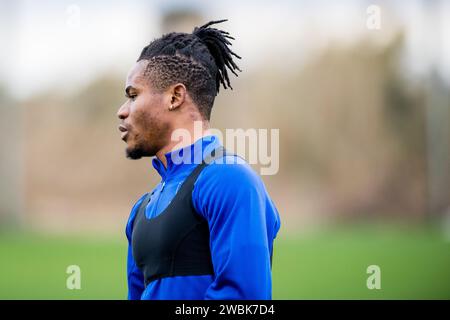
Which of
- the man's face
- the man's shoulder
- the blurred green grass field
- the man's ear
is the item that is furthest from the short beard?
the blurred green grass field

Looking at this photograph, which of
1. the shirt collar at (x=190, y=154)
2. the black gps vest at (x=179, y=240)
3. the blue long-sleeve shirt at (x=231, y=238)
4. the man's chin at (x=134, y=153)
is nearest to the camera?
the blue long-sleeve shirt at (x=231, y=238)

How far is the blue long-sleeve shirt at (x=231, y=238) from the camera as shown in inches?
113

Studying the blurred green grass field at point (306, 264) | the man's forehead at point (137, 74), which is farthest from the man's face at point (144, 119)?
the blurred green grass field at point (306, 264)

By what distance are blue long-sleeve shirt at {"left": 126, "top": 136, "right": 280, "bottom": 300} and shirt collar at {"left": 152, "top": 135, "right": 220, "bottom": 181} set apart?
0.54ft

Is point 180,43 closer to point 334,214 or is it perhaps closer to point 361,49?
point 334,214

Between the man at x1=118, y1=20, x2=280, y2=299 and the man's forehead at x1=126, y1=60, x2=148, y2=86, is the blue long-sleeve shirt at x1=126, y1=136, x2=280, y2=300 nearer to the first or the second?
the man at x1=118, y1=20, x2=280, y2=299

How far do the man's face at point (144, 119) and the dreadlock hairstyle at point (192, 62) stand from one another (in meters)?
0.06

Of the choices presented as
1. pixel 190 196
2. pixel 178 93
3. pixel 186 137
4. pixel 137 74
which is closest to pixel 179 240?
pixel 190 196

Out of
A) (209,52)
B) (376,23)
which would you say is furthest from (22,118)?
(209,52)

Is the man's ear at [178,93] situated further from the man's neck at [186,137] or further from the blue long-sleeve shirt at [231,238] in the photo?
the blue long-sleeve shirt at [231,238]

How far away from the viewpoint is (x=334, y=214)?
27719 millimetres

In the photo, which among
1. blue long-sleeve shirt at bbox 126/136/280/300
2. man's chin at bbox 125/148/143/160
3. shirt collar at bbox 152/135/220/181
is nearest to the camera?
blue long-sleeve shirt at bbox 126/136/280/300

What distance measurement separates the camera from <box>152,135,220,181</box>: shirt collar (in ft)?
10.6
